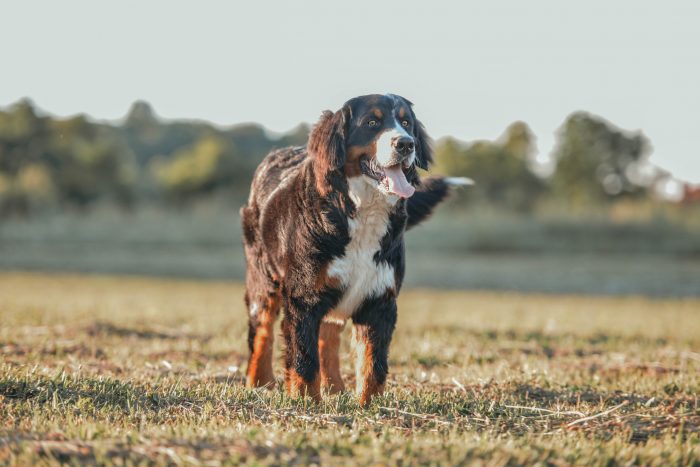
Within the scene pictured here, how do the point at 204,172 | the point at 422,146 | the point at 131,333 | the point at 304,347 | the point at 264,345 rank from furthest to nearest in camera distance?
the point at 204,172 → the point at 131,333 → the point at 264,345 → the point at 422,146 → the point at 304,347

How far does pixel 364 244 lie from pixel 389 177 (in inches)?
20.0

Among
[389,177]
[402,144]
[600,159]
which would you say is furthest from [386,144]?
[600,159]

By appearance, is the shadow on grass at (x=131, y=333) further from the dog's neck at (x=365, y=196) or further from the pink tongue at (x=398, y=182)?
the pink tongue at (x=398, y=182)

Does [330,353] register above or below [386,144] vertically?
below

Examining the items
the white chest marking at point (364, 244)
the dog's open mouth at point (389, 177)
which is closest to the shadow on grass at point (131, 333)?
the white chest marking at point (364, 244)

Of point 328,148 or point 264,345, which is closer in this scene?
point 328,148

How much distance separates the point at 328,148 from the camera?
17.0 feet

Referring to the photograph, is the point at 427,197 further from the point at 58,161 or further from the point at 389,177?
the point at 58,161

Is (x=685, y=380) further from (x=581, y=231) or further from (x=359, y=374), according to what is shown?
(x=581, y=231)

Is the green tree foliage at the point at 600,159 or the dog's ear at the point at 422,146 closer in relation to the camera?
the dog's ear at the point at 422,146

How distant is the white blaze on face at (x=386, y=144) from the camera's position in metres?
4.96

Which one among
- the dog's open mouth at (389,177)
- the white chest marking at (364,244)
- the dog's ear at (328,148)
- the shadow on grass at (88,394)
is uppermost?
the dog's ear at (328,148)

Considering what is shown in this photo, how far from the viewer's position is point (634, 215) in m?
38.7

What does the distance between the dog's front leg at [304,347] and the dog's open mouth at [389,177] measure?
97 centimetres
